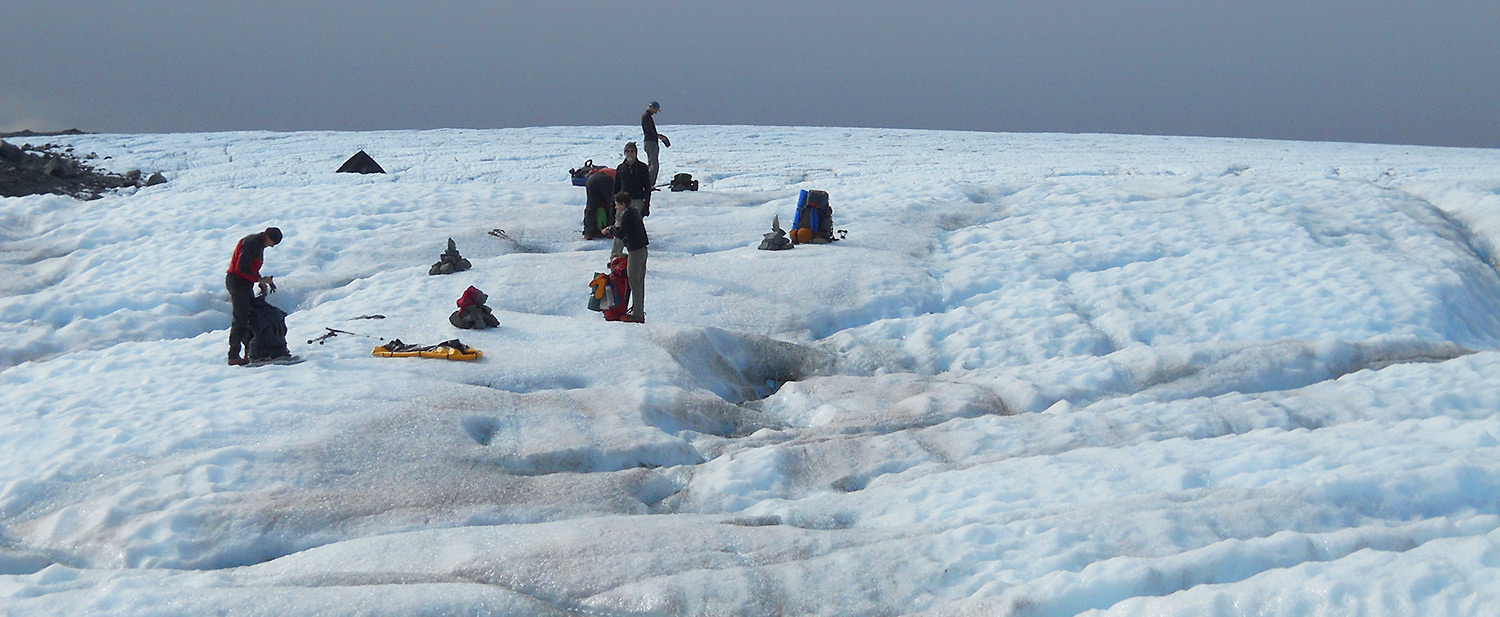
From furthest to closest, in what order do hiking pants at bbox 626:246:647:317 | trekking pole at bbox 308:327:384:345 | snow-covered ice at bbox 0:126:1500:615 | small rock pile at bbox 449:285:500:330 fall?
hiking pants at bbox 626:246:647:317, small rock pile at bbox 449:285:500:330, trekking pole at bbox 308:327:384:345, snow-covered ice at bbox 0:126:1500:615

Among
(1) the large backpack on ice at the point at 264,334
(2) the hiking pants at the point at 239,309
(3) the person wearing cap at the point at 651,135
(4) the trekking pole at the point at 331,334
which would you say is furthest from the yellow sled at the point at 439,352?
(3) the person wearing cap at the point at 651,135

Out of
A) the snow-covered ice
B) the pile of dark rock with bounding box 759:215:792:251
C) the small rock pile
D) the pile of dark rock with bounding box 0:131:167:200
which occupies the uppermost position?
the pile of dark rock with bounding box 0:131:167:200

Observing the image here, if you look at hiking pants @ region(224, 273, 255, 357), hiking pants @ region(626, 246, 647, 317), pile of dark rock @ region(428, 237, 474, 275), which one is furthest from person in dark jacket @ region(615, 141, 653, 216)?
hiking pants @ region(224, 273, 255, 357)

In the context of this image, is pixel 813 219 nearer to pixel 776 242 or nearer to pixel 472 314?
pixel 776 242

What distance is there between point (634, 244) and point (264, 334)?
14.5 feet

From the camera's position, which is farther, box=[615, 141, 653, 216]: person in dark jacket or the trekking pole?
box=[615, 141, 653, 216]: person in dark jacket

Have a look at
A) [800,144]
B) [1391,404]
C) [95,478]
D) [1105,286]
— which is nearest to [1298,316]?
[1105,286]

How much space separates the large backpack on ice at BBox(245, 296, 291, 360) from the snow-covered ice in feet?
1.79

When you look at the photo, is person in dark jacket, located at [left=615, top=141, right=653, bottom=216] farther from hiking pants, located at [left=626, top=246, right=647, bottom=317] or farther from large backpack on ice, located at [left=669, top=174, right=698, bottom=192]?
large backpack on ice, located at [left=669, top=174, right=698, bottom=192]

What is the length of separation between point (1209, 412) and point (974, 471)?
278cm

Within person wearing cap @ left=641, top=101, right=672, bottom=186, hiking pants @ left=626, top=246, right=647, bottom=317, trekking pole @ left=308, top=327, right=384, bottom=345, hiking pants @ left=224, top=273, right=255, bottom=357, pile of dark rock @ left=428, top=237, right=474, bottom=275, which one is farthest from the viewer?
person wearing cap @ left=641, top=101, right=672, bottom=186

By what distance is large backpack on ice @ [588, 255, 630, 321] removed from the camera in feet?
42.5

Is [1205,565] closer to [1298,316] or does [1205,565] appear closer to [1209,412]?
[1209,412]

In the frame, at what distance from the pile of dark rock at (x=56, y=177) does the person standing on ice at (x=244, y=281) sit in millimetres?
18154
